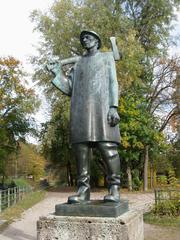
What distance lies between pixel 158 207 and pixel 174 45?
1774 cm

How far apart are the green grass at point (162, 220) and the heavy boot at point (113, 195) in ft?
25.3

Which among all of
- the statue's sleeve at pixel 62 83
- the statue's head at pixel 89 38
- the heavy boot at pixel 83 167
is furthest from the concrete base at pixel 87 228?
the statue's head at pixel 89 38

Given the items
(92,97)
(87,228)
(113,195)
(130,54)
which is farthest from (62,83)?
(130,54)

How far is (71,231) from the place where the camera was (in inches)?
174

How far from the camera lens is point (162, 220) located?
1258 centimetres

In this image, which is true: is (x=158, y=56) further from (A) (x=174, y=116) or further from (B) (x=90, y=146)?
(B) (x=90, y=146)

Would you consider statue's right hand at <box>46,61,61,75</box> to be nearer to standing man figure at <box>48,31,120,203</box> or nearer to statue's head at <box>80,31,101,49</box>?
standing man figure at <box>48,31,120,203</box>

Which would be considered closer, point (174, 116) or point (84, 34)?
point (84, 34)

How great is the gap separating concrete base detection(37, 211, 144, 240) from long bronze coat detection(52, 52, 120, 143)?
96 cm

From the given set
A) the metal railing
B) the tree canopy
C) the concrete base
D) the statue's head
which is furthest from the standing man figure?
the tree canopy

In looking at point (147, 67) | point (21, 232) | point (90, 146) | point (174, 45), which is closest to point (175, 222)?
point (21, 232)

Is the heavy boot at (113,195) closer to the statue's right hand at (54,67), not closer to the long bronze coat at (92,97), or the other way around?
the long bronze coat at (92,97)

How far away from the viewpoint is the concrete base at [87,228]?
4254mm

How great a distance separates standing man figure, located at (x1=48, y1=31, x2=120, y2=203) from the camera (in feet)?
Result: 15.7
